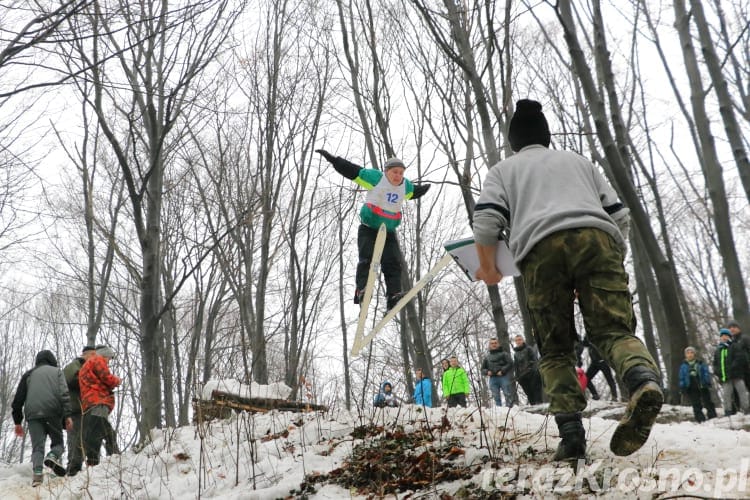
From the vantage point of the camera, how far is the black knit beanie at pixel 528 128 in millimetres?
3250

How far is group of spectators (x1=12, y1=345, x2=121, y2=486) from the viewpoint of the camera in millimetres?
6402

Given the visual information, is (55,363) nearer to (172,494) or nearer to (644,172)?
(172,494)

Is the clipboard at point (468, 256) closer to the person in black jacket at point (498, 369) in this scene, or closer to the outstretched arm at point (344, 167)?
the outstretched arm at point (344, 167)

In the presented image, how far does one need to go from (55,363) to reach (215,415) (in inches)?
80.3

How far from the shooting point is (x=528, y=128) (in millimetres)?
3256

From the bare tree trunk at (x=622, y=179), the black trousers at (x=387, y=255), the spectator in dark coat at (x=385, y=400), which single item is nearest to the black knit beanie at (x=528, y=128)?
the spectator in dark coat at (x=385, y=400)

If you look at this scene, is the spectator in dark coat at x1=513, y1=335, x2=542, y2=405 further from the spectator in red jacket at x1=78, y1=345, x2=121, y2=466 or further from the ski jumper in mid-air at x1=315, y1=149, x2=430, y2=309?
the spectator in red jacket at x1=78, y1=345, x2=121, y2=466

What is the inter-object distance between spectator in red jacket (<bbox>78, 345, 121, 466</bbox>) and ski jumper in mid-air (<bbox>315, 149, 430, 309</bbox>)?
3.03 metres

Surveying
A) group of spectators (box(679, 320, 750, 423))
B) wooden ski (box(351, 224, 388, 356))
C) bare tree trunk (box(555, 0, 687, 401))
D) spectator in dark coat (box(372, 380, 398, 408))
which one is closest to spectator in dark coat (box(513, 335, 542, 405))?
group of spectators (box(679, 320, 750, 423))

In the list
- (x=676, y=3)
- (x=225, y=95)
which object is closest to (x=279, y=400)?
(x=225, y=95)

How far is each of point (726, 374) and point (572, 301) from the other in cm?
676

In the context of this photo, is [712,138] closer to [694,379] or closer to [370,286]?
[694,379]

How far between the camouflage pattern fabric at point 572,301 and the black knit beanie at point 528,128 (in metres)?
0.71

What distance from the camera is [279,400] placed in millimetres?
6848
